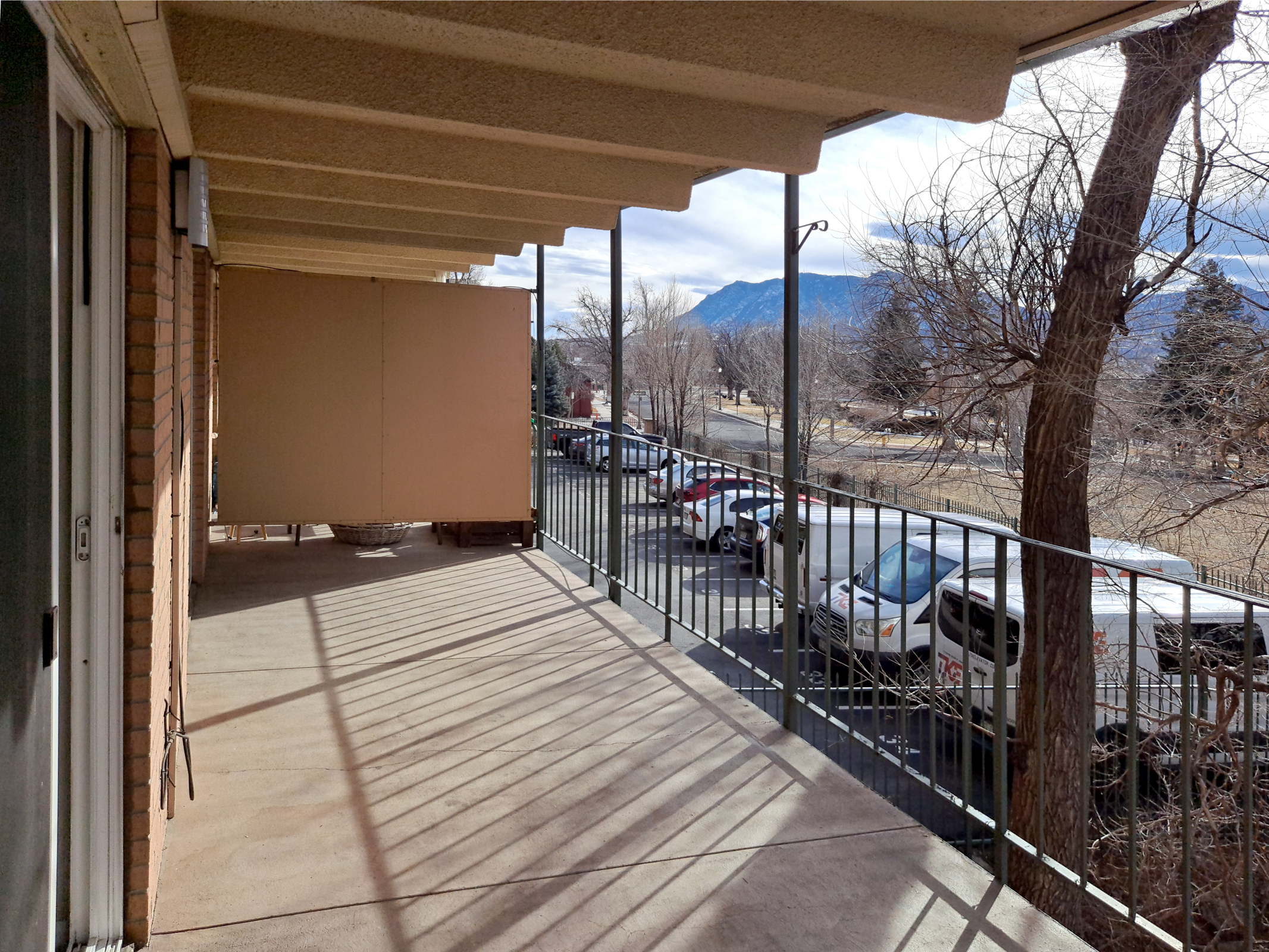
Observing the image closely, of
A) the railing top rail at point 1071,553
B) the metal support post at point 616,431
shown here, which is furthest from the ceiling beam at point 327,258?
the railing top rail at point 1071,553

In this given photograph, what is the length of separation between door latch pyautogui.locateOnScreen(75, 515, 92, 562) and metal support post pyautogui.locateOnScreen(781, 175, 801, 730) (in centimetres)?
201

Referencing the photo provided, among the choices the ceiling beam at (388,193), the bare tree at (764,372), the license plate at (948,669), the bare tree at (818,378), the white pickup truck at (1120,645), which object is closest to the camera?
the ceiling beam at (388,193)

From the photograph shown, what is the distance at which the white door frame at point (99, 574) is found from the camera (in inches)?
70.4

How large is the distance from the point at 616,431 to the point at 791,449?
198 cm

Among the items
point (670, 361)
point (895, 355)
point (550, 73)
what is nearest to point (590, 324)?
point (670, 361)

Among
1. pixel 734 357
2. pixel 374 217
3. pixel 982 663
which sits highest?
pixel 734 357

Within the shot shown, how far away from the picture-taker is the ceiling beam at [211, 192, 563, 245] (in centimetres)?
436

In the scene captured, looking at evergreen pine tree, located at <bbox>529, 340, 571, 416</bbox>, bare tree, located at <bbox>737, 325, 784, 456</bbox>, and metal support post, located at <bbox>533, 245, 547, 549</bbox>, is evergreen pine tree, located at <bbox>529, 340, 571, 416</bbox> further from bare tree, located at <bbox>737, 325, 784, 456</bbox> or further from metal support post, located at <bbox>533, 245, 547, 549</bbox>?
metal support post, located at <bbox>533, 245, 547, 549</bbox>

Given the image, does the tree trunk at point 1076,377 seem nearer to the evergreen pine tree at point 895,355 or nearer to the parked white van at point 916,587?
the parked white van at point 916,587

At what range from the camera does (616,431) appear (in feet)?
16.5

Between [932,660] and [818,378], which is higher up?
[818,378]

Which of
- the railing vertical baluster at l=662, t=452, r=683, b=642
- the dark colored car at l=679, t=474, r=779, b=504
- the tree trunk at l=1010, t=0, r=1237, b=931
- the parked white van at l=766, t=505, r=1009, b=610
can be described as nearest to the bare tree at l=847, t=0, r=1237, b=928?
the tree trunk at l=1010, t=0, r=1237, b=931

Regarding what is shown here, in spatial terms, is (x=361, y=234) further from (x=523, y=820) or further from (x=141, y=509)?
(x=523, y=820)

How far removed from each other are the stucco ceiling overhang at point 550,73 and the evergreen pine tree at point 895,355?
15.2 ft
